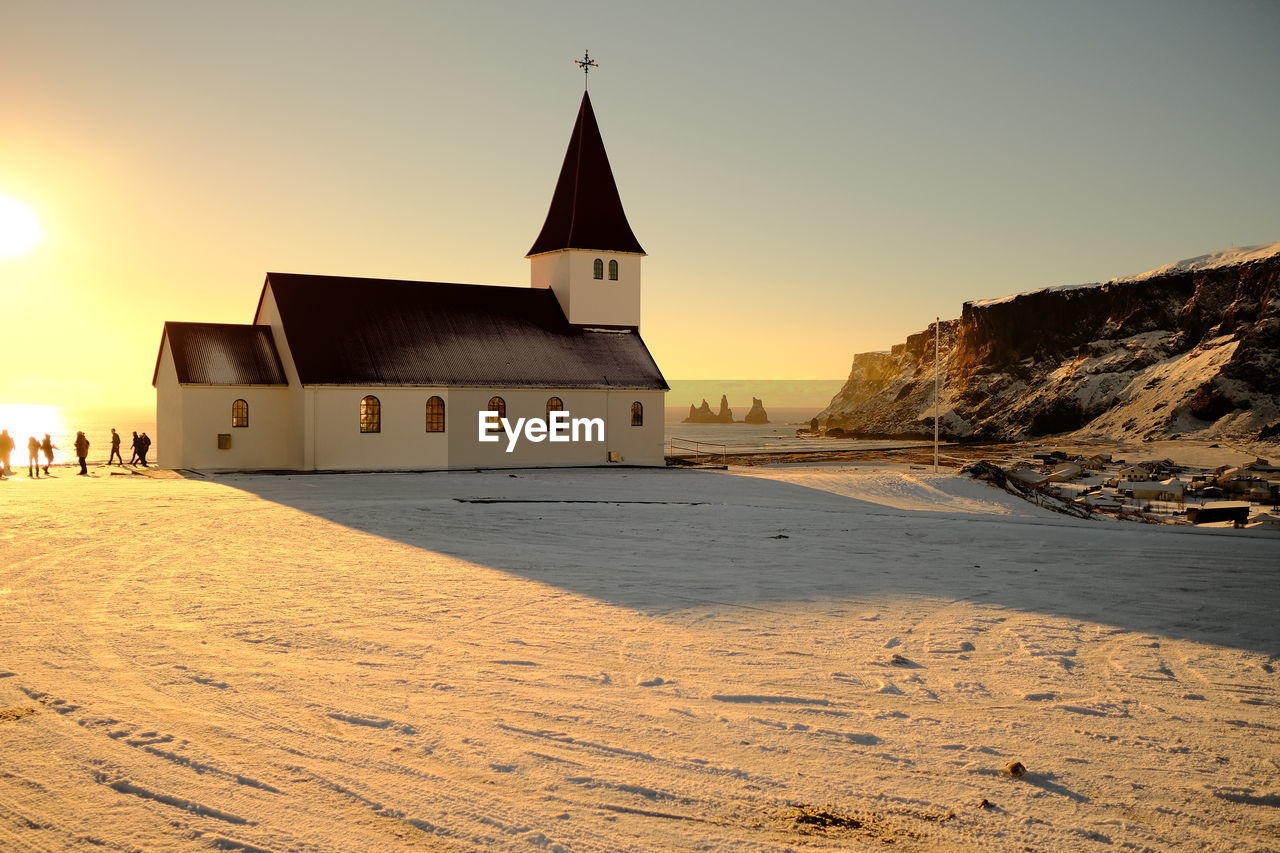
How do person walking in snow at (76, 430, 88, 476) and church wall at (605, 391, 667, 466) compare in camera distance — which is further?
church wall at (605, 391, 667, 466)

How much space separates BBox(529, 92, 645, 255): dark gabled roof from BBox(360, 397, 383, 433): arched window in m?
11.0

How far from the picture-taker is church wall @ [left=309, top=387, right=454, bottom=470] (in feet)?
113

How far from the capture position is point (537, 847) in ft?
18.0

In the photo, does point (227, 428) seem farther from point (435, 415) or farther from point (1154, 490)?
point (1154, 490)

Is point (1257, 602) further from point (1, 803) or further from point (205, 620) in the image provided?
point (1, 803)

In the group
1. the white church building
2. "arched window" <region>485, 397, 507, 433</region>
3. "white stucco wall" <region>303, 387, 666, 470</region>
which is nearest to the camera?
"white stucco wall" <region>303, 387, 666, 470</region>

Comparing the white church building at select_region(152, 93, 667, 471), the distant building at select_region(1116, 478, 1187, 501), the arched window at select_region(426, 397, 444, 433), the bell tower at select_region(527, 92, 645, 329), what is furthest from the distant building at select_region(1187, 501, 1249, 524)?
the arched window at select_region(426, 397, 444, 433)

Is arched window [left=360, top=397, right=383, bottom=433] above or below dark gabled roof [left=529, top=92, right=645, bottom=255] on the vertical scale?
below

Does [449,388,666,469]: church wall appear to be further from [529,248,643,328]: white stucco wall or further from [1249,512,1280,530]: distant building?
[1249,512,1280,530]: distant building

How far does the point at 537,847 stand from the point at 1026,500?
26.4 m

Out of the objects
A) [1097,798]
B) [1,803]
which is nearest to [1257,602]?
[1097,798]

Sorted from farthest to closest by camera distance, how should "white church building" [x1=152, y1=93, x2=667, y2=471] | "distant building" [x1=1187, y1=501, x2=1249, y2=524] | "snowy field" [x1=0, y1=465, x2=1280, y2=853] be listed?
"white church building" [x1=152, y1=93, x2=667, y2=471] < "distant building" [x1=1187, y1=501, x2=1249, y2=524] < "snowy field" [x1=0, y1=465, x2=1280, y2=853]

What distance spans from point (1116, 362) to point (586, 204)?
7289cm

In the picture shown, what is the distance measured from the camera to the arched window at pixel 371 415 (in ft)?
116
